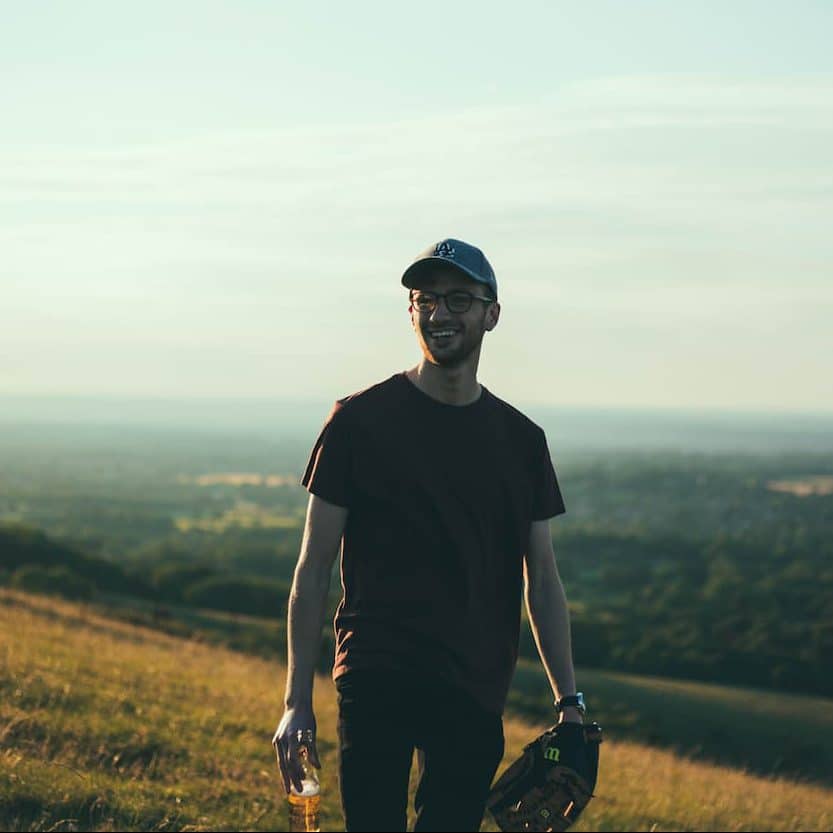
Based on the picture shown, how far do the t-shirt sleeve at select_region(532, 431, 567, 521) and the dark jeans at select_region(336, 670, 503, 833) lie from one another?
0.72 metres

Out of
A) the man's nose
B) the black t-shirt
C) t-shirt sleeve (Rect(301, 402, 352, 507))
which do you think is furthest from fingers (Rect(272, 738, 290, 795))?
the man's nose

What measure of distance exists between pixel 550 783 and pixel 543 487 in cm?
107

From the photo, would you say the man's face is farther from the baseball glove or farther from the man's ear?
the baseball glove

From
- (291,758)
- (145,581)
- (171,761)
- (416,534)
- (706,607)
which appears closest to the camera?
(291,758)

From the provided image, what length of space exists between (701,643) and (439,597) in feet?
221

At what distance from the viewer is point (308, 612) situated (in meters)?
4.11

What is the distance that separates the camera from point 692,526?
140 meters

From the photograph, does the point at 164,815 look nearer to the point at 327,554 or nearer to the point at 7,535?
the point at 327,554

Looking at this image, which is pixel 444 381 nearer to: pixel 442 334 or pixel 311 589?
pixel 442 334

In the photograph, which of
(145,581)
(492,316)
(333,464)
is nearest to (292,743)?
(333,464)

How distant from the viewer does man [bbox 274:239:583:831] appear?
13.3 ft

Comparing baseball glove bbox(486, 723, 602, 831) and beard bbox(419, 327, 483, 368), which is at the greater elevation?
beard bbox(419, 327, 483, 368)

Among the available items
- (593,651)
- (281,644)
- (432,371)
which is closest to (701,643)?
(593,651)

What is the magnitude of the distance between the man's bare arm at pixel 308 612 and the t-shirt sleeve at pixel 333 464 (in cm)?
4
